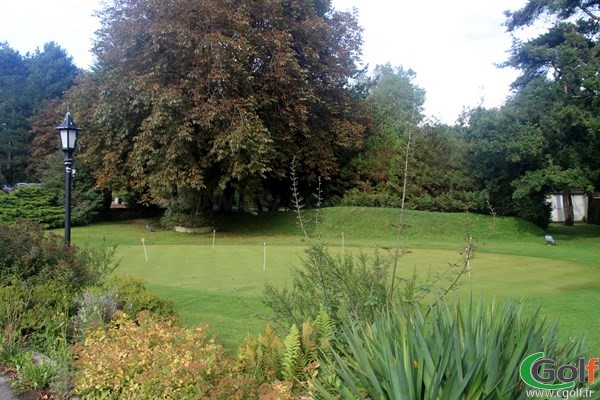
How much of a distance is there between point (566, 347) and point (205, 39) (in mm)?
22337

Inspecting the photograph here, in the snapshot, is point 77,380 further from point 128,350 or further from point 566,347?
point 566,347

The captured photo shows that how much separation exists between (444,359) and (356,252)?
14.0 metres

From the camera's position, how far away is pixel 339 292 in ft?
16.9

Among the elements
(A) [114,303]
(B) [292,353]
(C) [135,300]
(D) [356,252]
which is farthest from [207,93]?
(B) [292,353]

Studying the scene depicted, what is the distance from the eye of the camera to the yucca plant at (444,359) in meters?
2.99

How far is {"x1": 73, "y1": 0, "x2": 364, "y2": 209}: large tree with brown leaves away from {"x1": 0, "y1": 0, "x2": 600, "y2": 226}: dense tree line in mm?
81

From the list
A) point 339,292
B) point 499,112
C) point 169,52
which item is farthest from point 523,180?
point 339,292

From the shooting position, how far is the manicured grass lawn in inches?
324

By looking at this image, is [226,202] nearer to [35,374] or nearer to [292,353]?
[35,374]

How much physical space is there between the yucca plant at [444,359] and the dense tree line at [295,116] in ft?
61.9

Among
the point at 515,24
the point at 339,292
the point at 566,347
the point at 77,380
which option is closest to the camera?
the point at 566,347

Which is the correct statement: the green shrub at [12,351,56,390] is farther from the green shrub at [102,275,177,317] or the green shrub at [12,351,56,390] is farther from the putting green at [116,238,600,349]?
the putting green at [116,238,600,349]

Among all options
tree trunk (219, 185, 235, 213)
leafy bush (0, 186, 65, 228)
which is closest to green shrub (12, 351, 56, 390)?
leafy bush (0, 186, 65, 228)

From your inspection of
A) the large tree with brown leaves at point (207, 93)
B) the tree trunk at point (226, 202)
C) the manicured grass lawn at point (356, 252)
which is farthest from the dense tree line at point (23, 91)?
the large tree with brown leaves at point (207, 93)
